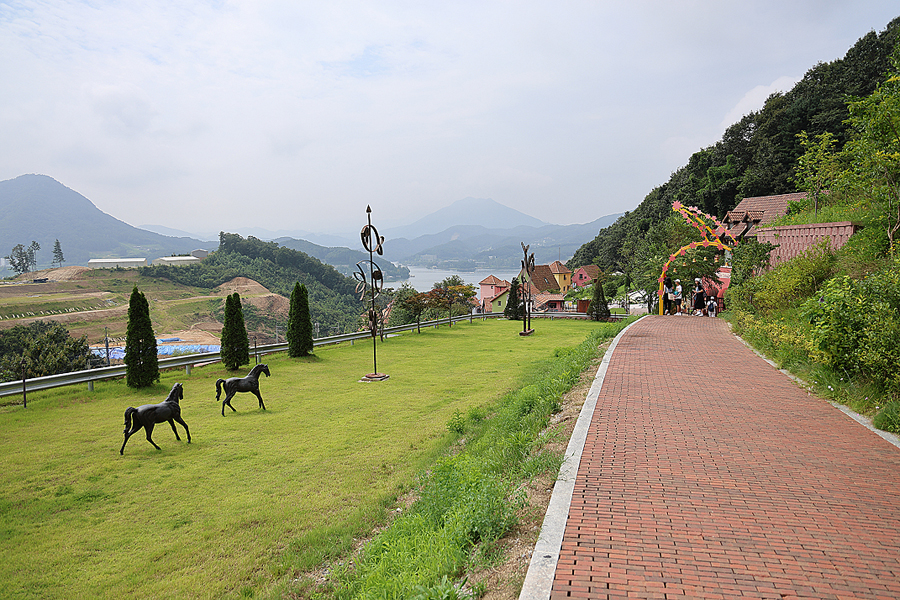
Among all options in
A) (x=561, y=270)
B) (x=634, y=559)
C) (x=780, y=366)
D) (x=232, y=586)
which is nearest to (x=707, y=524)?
(x=634, y=559)

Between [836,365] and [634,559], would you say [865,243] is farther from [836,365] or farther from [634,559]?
[634,559]

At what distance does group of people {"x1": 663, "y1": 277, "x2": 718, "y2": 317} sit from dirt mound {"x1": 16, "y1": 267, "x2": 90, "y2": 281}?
11023 centimetres

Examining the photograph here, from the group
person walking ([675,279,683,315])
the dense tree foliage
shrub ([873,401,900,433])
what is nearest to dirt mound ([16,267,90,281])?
the dense tree foliage

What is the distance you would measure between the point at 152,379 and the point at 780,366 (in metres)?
16.8

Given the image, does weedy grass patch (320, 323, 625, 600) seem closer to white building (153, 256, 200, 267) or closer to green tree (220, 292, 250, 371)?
green tree (220, 292, 250, 371)

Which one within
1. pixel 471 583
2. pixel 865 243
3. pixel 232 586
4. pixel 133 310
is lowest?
pixel 232 586

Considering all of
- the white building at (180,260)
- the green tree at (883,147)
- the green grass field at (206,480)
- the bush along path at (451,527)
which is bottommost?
the green grass field at (206,480)

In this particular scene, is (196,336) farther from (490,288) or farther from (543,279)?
(543,279)

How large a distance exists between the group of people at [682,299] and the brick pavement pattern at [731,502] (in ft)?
53.3

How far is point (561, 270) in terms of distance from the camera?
8119 centimetres

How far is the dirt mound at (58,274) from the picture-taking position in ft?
312

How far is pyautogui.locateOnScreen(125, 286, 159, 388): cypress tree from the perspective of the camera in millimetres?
13875

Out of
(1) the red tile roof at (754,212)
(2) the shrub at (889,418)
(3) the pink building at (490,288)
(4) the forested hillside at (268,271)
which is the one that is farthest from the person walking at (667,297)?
(4) the forested hillside at (268,271)

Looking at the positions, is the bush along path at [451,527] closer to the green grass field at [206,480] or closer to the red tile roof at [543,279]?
the green grass field at [206,480]
